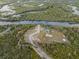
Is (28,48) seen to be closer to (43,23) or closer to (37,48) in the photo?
(37,48)

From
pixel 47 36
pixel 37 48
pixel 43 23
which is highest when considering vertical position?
pixel 37 48

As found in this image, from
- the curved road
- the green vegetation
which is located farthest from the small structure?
the curved road

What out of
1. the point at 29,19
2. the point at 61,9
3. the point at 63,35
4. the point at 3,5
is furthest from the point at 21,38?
the point at 3,5

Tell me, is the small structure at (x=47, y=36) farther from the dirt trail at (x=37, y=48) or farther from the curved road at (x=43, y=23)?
the curved road at (x=43, y=23)

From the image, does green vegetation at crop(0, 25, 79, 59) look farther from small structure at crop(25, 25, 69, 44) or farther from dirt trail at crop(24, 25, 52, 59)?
small structure at crop(25, 25, 69, 44)

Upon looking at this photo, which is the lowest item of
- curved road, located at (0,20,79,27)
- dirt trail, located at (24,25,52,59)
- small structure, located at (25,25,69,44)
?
curved road, located at (0,20,79,27)

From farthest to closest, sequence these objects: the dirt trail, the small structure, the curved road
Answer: the curved road
the small structure
the dirt trail

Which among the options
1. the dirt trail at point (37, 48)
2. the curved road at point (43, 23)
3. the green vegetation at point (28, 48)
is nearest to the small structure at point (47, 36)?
the dirt trail at point (37, 48)

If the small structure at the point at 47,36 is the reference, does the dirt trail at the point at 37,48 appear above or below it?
above

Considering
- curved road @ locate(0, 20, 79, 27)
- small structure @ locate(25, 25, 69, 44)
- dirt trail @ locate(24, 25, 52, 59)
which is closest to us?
dirt trail @ locate(24, 25, 52, 59)

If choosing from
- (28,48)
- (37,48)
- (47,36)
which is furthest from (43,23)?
(28,48)

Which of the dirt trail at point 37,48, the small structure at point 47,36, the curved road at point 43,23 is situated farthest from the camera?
the curved road at point 43,23
